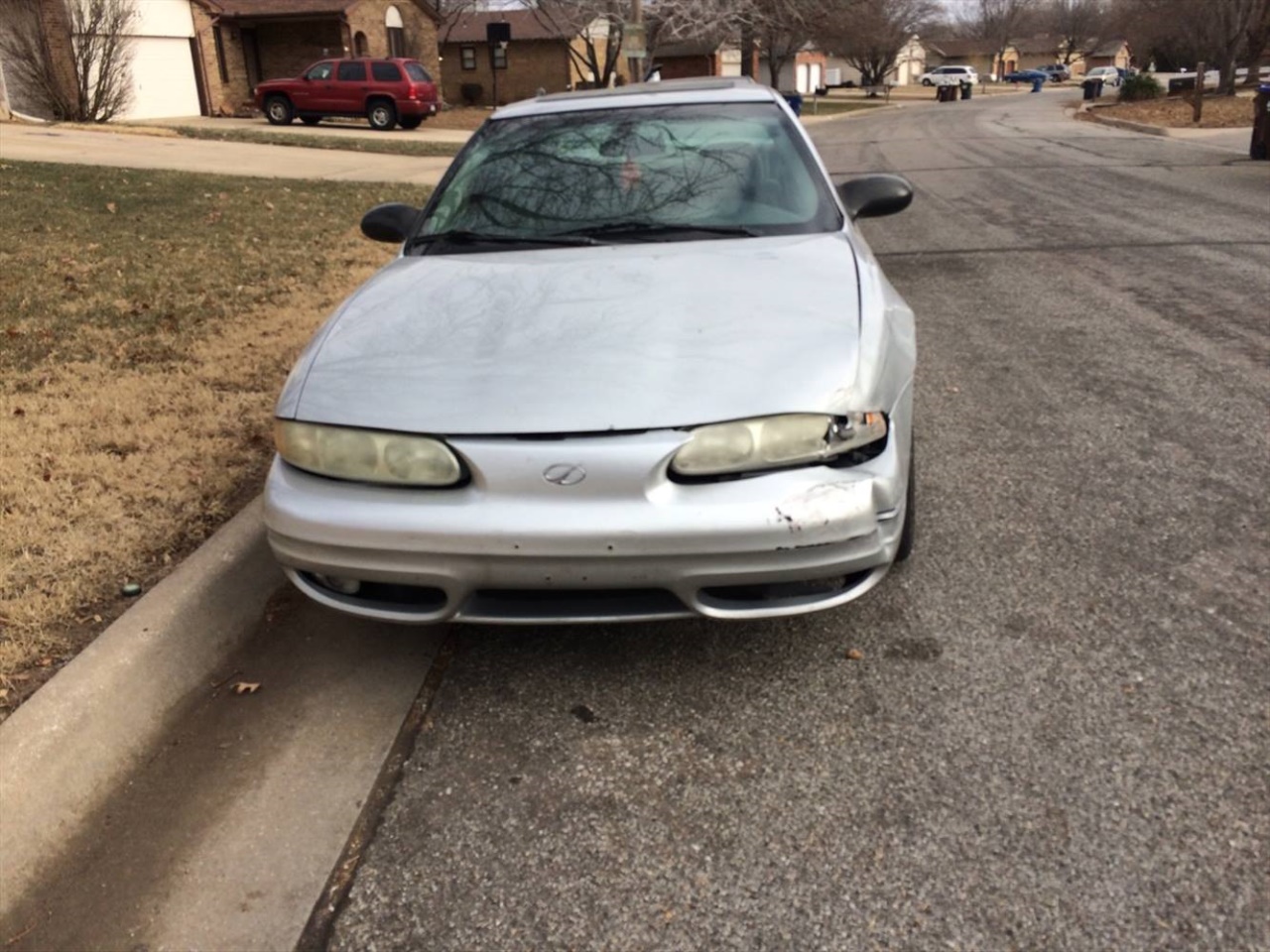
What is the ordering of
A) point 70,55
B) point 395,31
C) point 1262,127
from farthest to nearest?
point 395,31 → point 70,55 → point 1262,127

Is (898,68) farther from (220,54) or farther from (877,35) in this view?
(220,54)

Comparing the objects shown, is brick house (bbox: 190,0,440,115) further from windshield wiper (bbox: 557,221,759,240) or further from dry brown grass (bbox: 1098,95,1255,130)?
windshield wiper (bbox: 557,221,759,240)

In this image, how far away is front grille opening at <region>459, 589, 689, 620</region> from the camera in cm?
279

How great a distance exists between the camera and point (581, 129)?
14.5 feet

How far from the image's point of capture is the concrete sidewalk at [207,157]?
1602 centimetres

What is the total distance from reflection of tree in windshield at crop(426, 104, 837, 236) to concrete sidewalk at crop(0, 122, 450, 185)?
37.1 ft

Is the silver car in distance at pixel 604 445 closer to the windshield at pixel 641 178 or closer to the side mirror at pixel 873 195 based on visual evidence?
the windshield at pixel 641 178

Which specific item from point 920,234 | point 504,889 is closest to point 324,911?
point 504,889

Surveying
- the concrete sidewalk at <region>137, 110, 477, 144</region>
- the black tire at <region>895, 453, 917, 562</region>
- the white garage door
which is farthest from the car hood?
the white garage door

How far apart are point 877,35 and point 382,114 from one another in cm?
5517

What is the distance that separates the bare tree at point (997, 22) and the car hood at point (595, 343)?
417 ft

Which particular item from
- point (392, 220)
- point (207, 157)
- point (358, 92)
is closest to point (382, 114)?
point (358, 92)

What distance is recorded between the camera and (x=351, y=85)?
28.1 metres

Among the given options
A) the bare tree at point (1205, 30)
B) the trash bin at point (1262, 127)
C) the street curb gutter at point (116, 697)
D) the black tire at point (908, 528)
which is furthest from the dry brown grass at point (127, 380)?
the bare tree at point (1205, 30)
